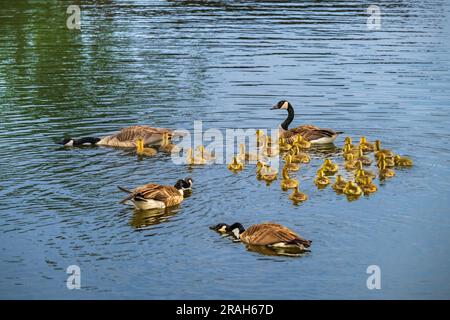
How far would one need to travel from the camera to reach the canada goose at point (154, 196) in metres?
18.2

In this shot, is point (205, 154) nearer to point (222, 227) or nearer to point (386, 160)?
point (386, 160)

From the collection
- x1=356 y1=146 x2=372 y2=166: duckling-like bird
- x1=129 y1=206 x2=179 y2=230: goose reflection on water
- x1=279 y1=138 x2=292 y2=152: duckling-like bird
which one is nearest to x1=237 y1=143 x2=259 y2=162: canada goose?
x1=279 y1=138 x2=292 y2=152: duckling-like bird

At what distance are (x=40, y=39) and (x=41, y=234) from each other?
Result: 75.9 ft

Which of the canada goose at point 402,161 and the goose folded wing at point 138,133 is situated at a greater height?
the goose folded wing at point 138,133

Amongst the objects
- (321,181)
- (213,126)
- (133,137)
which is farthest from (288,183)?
(213,126)


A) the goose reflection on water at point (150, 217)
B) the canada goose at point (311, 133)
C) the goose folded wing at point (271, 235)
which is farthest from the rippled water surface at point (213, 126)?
the canada goose at point (311, 133)

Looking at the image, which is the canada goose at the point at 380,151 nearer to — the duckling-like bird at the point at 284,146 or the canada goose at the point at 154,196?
the duckling-like bird at the point at 284,146

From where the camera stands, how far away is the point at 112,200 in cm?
1878

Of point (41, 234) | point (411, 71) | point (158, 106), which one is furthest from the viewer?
point (411, 71)

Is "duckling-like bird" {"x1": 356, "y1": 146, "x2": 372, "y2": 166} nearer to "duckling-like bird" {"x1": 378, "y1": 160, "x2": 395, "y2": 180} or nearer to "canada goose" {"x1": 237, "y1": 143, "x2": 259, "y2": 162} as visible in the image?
"duckling-like bird" {"x1": 378, "y1": 160, "x2": 395, "y2": 180}
